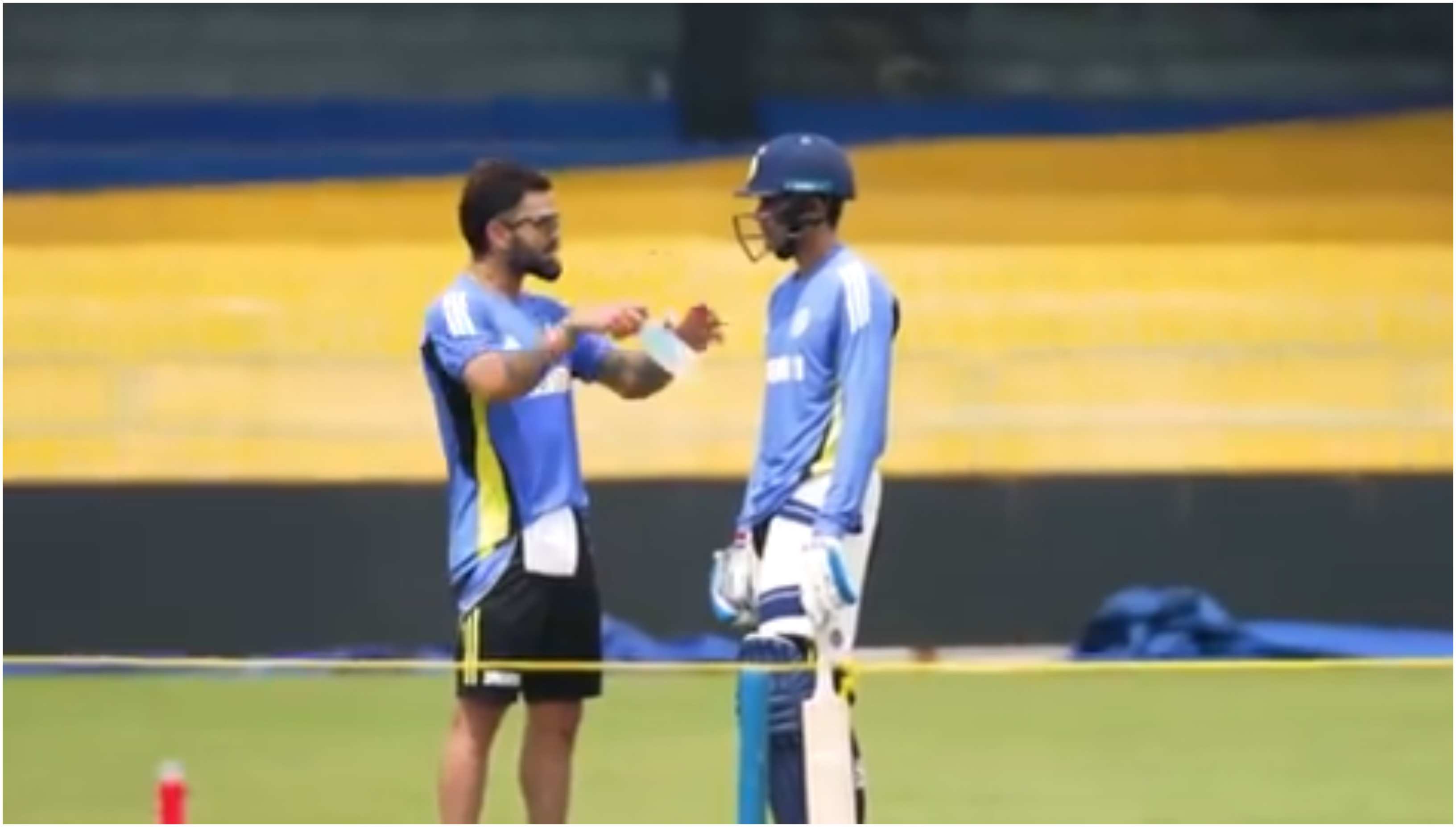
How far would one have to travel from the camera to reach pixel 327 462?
1202cm

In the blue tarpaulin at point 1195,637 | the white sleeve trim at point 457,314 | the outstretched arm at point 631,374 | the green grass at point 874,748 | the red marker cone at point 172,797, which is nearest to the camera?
the red marker cone at point 172,797

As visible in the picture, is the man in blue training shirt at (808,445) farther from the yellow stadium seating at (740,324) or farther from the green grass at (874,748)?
the yellow stadium seating at (740,324)

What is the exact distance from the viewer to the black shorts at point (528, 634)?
21.6ft

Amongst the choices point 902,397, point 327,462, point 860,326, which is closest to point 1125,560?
point 902,397

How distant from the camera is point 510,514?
6633 millimetres

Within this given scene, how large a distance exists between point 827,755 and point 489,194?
1.26 m

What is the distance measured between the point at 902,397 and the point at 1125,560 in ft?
3.62

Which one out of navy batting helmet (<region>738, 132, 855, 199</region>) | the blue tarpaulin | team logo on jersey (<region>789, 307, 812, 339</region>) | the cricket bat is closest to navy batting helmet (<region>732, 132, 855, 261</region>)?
navy batting helmet (<region>738, 132, 855, 199</region>)

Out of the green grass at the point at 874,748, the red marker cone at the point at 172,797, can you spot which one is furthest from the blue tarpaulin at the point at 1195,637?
the red marker cone at the point at 172,797

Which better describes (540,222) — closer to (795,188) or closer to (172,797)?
(795,188)

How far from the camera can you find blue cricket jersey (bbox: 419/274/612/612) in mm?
6613

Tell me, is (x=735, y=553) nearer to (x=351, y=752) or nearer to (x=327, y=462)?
(x=351, y=752)

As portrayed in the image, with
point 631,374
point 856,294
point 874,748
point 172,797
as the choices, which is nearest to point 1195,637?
point 874,748

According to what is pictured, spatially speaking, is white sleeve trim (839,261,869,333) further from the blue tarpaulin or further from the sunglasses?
the blue tarpaulin
